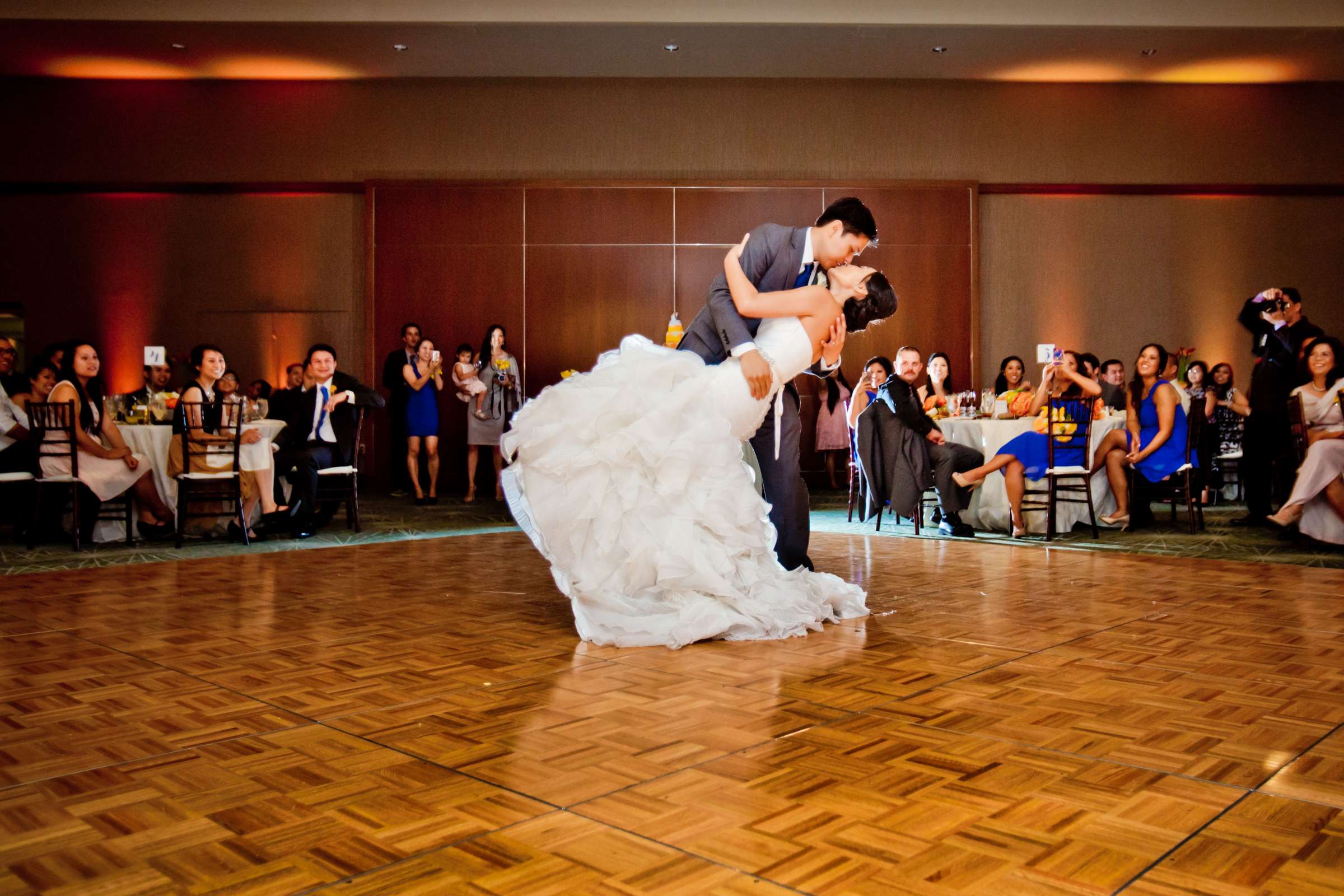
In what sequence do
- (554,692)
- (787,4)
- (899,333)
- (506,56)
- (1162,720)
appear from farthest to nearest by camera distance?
(899,333) → (506,56) → (787,4) → (554,692) → (1162,720)

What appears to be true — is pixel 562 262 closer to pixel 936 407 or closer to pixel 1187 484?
pixel 936 407

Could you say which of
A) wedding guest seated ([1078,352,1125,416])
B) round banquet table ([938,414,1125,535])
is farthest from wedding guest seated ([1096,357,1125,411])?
round banquet table ([938,414,1125,535])

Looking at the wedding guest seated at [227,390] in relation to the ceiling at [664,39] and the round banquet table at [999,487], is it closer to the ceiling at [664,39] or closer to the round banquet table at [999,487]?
the ceiling at [664,39]

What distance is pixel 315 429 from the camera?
6438mm

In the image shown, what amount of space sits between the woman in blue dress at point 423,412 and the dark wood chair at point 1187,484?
5513 millimetres

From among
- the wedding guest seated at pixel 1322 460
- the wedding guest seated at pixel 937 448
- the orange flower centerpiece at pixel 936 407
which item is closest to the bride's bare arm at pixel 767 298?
the wedding guest seated at pixel 937 448

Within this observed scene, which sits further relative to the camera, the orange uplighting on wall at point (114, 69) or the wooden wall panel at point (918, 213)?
the wooden wall panel at point (918, 213)

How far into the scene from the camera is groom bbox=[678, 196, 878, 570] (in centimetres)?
339

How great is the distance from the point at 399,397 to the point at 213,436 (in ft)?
12.6

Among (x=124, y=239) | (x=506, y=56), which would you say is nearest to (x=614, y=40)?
(x=506, y=56)

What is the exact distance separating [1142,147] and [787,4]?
4117 millimetres

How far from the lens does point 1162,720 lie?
2230mm

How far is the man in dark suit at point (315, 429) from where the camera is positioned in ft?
20.7

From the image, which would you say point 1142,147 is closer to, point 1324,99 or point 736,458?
point 1324,99
